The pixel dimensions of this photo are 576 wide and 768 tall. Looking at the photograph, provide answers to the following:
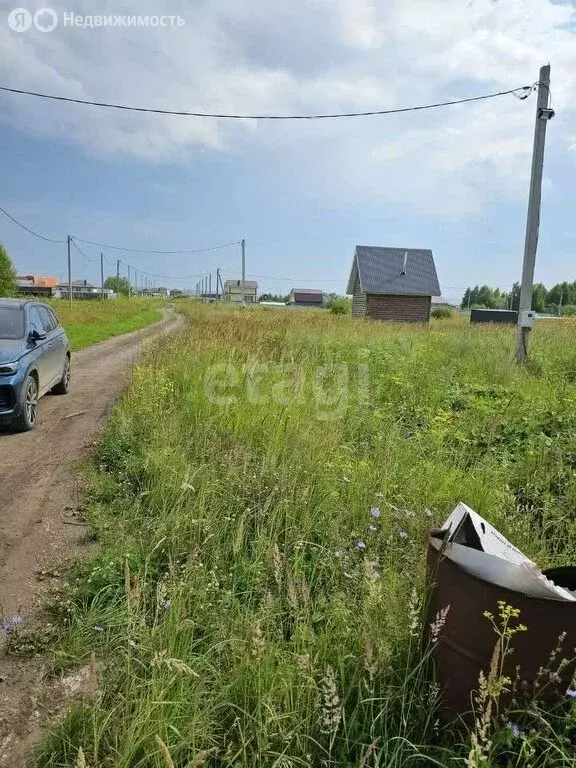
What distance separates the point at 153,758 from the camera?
1841 mm

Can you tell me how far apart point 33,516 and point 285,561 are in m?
2.19

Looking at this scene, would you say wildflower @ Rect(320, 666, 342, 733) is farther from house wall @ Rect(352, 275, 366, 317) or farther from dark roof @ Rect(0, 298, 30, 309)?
house wall @ Rect(352, 275, 366, 317)

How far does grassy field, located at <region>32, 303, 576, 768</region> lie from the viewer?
1.94m

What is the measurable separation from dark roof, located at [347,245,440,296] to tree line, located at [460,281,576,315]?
66389mm

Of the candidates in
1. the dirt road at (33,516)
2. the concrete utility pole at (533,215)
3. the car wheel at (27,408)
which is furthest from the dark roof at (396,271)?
the car wheel at (27,408)

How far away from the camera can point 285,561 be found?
3031 mm

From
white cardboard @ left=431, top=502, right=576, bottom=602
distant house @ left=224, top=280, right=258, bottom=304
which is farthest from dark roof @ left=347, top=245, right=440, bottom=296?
distant house @ left=224, top=280, right=258, bottom=304

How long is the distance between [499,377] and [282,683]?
8.30 m

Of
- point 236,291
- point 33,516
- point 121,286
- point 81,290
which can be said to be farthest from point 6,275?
point 81,290

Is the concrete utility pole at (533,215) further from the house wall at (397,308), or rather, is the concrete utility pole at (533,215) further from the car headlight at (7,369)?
the house wall at (397,308)

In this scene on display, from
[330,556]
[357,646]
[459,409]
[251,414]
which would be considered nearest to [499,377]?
[459,409]

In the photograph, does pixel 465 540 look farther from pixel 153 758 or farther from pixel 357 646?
pixel 153 758

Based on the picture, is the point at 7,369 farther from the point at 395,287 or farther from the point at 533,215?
the point at 395,287

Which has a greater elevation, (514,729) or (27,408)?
(27,408)
